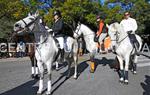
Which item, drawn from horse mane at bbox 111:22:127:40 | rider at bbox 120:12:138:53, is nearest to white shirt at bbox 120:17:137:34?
rider at bbox 120:12:138:53

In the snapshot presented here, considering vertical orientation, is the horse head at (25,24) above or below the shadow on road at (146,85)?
above

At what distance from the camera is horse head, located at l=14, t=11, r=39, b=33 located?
10375 millimetres

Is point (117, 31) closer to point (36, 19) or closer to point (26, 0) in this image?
point (36, 19)

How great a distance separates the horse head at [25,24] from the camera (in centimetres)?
1038

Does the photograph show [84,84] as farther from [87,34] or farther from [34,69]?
[87,34]

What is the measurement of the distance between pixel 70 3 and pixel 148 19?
1606 cm

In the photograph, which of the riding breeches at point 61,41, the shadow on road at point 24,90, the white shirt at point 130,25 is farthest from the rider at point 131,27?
the shadow on road at point 24,90

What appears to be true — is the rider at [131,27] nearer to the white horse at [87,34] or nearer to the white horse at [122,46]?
the white horse at [122,46]

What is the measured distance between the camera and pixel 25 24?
1047 cm

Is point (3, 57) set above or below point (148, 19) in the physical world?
below

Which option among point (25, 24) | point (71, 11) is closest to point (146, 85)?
point (25, 24)

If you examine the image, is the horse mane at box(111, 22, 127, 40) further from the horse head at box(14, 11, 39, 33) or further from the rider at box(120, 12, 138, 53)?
the horse head at box(14, 11, 39, 33)

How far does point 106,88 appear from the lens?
12336 millimetres

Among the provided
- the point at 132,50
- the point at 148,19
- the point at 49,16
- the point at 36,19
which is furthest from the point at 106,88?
the point at 148,19
